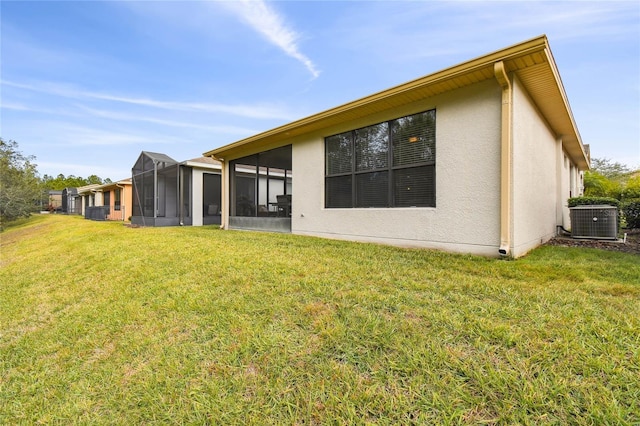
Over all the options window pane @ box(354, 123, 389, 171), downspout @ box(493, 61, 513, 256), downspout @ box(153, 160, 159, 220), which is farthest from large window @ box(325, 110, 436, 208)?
downspout @ box(153, 160, 159, 220)

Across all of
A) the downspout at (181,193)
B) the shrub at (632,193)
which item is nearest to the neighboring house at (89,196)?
the downspout at (181,193)

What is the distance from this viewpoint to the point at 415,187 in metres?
5.29

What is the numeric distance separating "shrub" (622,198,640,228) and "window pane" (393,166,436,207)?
26.9ft

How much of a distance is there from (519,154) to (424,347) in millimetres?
3937

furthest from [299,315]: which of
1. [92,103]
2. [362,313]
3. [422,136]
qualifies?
[92,103]

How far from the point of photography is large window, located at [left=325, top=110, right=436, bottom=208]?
16.9ft

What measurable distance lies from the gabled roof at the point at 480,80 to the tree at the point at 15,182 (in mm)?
21079

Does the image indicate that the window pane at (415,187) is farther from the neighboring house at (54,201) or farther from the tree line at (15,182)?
the neighboring house at (54,201)

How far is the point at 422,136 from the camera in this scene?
17.1 feet

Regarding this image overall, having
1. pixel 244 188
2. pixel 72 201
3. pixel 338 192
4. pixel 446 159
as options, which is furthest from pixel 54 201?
pixel 446 159

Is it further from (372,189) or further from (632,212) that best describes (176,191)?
(632,212)

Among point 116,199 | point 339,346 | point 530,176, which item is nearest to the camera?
point 339,346

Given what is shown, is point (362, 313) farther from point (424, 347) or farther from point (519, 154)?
point (519, 154)

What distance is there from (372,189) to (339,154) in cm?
131
